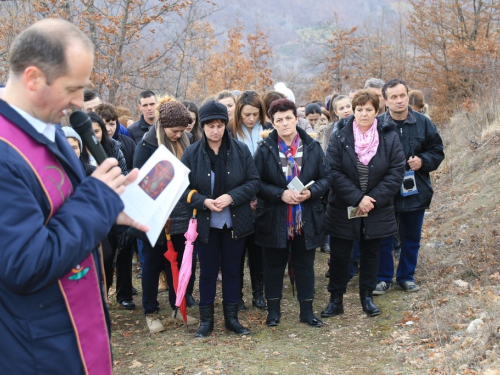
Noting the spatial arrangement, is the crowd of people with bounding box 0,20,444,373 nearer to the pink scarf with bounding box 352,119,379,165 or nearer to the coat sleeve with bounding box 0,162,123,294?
the pink scarf with bounding box 352,119,379,165

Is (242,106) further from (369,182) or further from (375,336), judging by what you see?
(375,336)

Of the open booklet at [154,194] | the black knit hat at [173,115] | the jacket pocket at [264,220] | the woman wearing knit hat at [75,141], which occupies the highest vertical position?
the black knit hat at [173,115]

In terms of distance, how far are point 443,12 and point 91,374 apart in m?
25.5

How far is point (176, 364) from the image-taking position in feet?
16.4

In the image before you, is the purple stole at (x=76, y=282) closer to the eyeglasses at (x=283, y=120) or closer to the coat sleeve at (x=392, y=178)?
the eyeglasses at (x=283, y=120)

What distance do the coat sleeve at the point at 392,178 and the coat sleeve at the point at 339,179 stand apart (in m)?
0.19

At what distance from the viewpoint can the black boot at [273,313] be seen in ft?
19.6

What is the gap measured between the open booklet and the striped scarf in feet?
10.3

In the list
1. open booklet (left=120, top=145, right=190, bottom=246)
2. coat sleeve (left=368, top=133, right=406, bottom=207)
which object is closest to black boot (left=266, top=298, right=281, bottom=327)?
coat sleeve (left=368, top=133, right=406, bottom=207)

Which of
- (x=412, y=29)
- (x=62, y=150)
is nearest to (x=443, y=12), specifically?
(x=412, y=29)

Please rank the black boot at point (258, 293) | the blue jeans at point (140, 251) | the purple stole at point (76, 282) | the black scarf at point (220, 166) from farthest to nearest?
the blue jeans at point (140, 251), the black boot at point (258, 293), the black scarf at point (220, 166), the purple stole at point (76, 282)

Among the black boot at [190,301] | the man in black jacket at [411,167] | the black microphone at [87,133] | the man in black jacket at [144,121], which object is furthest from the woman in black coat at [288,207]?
the black microphone at [87,133]

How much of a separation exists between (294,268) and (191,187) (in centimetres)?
148

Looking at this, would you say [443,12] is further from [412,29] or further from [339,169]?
[339,169]
